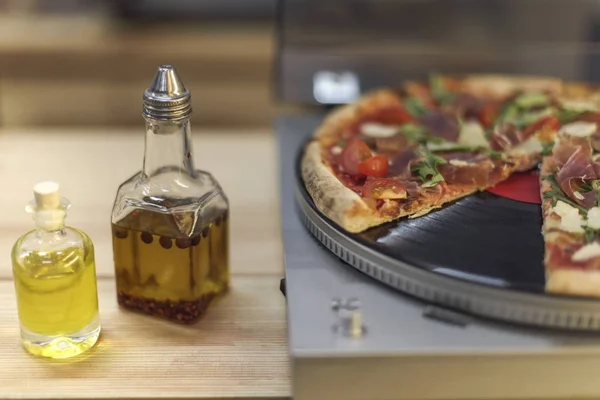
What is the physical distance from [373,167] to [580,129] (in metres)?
0.33

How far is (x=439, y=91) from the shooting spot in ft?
4.50

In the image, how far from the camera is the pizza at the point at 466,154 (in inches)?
34.3

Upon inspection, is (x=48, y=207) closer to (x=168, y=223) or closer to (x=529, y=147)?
(x=168, y=223)

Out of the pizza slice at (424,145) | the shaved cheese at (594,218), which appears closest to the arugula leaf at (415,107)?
the pizza slice at (424,145)

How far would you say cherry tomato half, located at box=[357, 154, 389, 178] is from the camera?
1.00 meters

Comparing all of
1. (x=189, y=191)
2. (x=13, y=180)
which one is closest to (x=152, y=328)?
(x=189, y=191)

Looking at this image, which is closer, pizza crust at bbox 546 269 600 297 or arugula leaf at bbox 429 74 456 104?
pizza crust at bbox 546 269 600 297

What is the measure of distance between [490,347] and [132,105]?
4.82 feet

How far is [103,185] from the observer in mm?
1266

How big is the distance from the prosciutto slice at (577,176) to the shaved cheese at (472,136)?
155mm

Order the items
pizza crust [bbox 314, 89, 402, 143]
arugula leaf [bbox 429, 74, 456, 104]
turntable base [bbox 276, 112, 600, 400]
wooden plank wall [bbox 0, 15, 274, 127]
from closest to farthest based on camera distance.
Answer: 1. turntable base [bbox 276, 112, 600, 400]
2. pizza crust [bbox 314, 89, 402, 143]
3. arugula leaf [bbox 429, 74, 456, 104]
4. wooden plank wall [bbox 0, 15, 274, 127]

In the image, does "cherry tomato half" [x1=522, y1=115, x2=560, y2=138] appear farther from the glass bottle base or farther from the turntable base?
the glass bottle base

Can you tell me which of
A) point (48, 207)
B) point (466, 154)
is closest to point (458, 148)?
point (466, 154)

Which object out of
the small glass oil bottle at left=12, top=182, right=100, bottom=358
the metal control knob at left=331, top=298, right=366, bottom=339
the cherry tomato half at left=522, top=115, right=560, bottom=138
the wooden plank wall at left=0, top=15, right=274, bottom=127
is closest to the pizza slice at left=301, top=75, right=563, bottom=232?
the cherry tomato half at left=522, top=115, right=560, bottom=138
